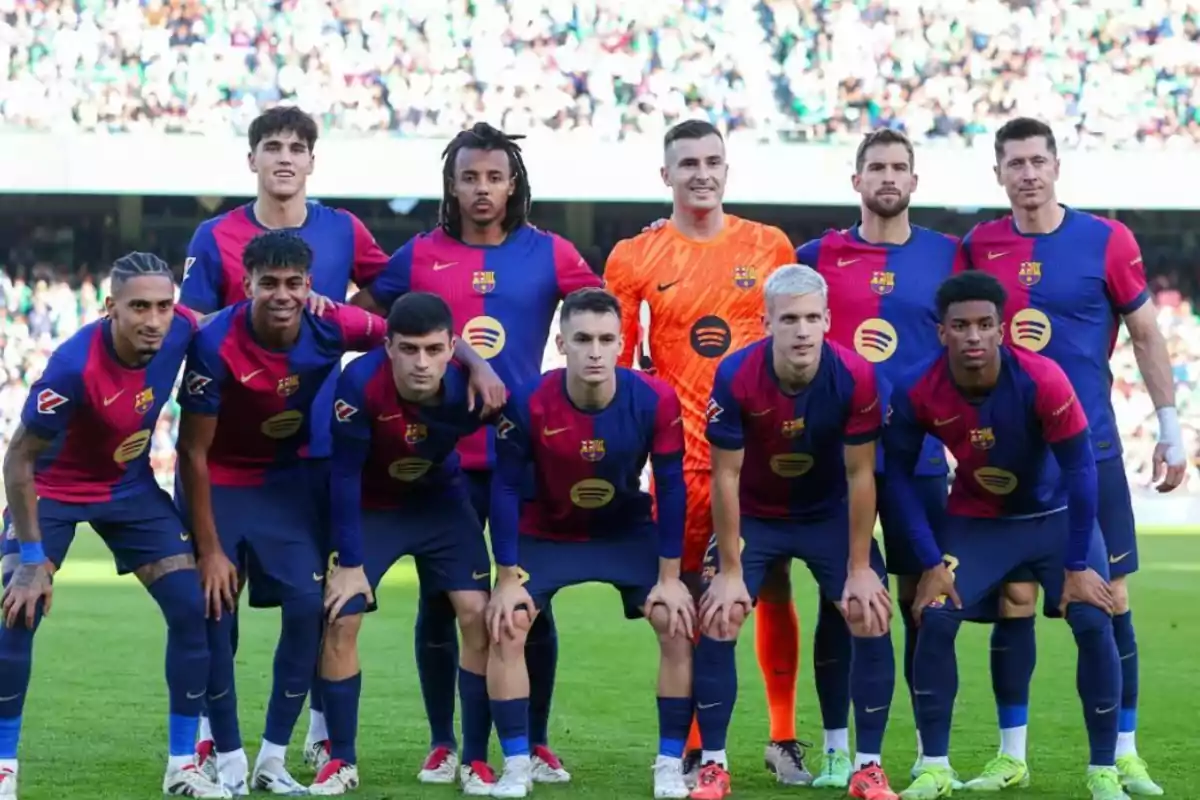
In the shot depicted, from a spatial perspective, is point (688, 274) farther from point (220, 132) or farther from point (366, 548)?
point (220, 132)

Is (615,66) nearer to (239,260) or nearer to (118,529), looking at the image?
(239,260)

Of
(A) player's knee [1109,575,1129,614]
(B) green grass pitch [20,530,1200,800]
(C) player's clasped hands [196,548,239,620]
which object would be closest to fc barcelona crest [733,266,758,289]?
(A) player's knee [1109,575,1129,614]

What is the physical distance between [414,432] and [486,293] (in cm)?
69

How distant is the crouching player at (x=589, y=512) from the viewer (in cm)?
614

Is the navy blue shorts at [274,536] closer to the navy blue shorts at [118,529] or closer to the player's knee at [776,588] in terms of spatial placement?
the navy blue shorts at [118,529]

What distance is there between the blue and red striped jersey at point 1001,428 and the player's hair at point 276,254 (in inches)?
79.8

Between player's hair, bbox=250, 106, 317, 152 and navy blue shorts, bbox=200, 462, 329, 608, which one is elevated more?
player's hair, bbox=250, 106, 317, 152

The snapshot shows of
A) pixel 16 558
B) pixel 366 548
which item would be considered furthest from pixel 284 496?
pixel 16 558

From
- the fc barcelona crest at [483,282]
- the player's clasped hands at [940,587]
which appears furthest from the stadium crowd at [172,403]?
the player's clasped hands at [940,587]

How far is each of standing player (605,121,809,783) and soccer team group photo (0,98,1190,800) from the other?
1cm

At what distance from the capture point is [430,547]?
6.37 metres

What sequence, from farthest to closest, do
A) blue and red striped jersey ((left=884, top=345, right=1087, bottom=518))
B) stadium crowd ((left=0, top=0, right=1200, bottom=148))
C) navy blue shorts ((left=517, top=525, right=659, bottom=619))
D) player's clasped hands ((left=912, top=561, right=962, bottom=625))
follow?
stadium crowd ((left=0, top=0, right=1200, bottom=148)) → navy blue shorts ((left=517, top=525, right=659, bottom=619)) → player's clasped hands ((left=912, top=561, right=962, bottom=625)) → blue and red striped jersey ((left=884, top=345, right=1087, bottom=518))

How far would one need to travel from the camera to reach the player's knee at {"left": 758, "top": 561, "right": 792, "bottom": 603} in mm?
6711

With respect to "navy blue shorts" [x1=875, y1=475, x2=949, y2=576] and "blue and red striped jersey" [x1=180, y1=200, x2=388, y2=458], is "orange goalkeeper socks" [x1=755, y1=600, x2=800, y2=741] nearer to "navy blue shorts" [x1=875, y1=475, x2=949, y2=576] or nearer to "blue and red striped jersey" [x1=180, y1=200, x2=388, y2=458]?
"navy blue shorts" [x1=875, y1=475, x2=949, y2=576]
